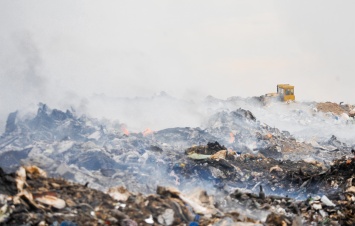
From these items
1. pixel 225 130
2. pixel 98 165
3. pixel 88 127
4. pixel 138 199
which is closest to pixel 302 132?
pixel 225 130

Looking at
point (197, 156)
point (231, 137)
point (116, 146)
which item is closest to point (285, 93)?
point (231, 137)

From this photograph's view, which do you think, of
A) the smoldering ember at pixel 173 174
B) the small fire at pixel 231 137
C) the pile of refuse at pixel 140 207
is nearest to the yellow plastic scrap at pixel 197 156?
the smoldering ember at pixel 173 174

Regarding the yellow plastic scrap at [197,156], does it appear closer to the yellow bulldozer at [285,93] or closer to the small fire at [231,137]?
the small fire at [231,137]

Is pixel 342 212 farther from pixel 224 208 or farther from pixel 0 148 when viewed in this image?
pixel 0 148

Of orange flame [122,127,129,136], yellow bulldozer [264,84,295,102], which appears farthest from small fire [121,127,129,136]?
yellow bulldozer [264,84,295,102]

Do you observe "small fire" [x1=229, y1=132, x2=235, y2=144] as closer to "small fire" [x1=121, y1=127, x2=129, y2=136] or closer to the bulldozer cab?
"small fire" [x1=121, y1=127, x2=129, y2=136]

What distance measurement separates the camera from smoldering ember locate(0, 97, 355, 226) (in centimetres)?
654

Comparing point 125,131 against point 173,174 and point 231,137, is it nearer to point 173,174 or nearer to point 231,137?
point 231,137

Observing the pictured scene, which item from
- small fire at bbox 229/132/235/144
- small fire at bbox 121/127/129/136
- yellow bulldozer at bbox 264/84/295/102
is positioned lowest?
small fire at bbox 229/132/235/144

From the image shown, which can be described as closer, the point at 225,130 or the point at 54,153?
the point at 54,153

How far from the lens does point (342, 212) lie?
7930mm

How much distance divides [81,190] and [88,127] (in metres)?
8.03

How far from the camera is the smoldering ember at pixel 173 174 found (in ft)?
21.4

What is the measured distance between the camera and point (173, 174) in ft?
35.8
